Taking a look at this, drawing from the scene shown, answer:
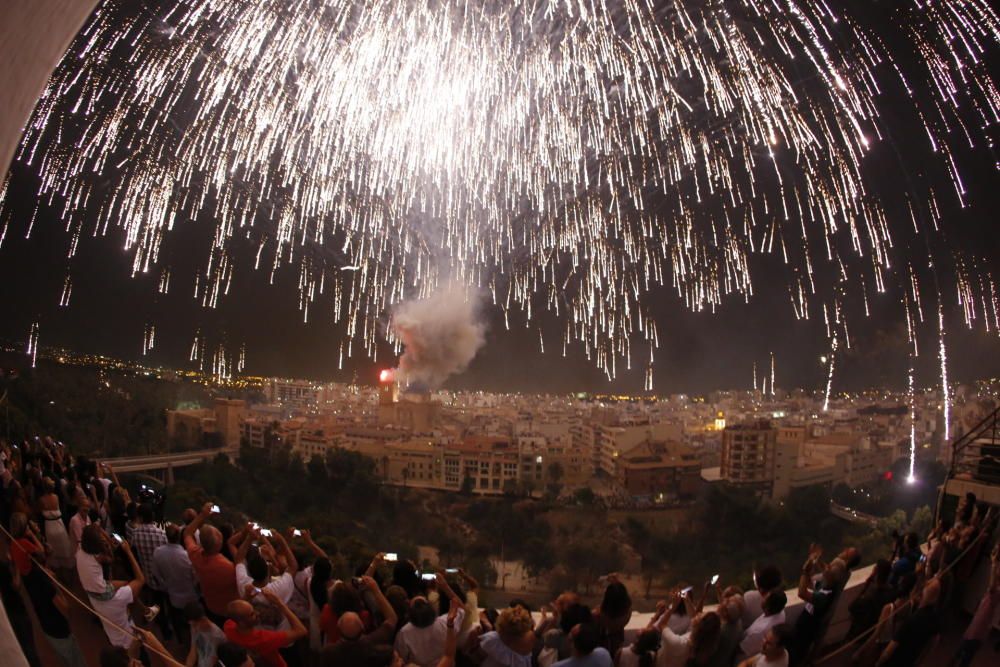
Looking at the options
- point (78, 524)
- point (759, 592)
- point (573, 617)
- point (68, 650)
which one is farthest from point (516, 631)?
point (78, 524)

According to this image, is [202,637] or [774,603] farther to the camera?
[774,603]

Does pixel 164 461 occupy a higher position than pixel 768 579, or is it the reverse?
pixel 768 579

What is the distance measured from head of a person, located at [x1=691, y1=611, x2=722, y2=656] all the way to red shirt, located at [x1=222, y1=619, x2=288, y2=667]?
2.22 m

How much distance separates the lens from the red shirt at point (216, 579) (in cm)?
435

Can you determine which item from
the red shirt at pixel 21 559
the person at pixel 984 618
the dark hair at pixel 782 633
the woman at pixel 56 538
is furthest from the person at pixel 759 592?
the woman at pixel 56 538

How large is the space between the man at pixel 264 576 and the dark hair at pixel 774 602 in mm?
2772

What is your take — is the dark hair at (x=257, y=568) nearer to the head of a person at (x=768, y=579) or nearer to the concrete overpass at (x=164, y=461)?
the head of a person at (x=768, y=579)

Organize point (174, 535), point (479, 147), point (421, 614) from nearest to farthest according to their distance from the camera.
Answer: point (421, 614) → point (174, 535) → point (479, 147)

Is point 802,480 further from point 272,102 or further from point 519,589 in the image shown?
point 272,102

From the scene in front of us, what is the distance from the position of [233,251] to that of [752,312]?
3079 centimetres

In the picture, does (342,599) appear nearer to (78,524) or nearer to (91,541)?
(91,541)

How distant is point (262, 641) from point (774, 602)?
113 inches

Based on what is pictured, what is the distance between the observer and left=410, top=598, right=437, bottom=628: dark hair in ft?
11.3

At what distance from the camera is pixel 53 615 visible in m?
4.13
